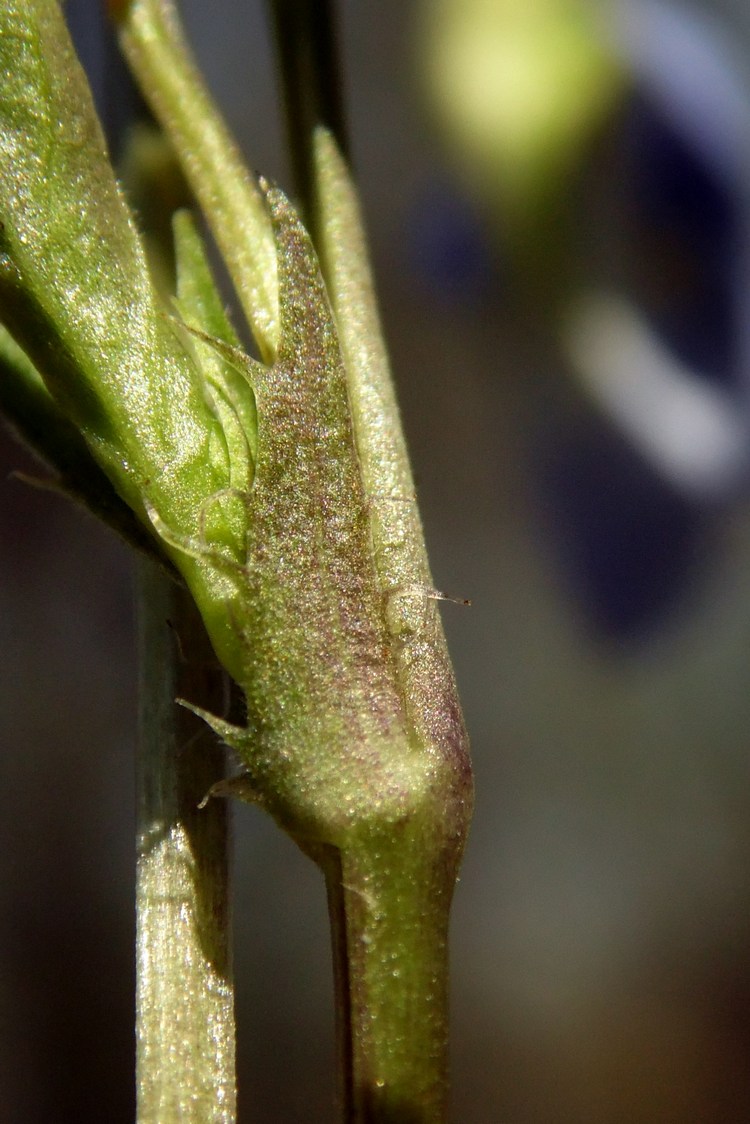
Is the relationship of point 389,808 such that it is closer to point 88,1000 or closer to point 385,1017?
point 385,1017

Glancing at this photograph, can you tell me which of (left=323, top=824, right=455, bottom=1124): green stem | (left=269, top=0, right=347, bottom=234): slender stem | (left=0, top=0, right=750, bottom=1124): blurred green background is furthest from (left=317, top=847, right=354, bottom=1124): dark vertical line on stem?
(left=0, top=0, right=750, bottom=1124): blurred green background

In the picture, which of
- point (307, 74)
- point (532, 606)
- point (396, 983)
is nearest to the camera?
point (396, 983)

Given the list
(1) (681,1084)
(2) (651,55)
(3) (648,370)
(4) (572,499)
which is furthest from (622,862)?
(2) (651,55)

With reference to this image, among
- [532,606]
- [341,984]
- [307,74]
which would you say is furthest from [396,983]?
[532,606]

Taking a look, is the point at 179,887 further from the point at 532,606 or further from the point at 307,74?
the point at 532,606

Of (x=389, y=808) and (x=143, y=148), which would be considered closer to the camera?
(x=389, y=808)

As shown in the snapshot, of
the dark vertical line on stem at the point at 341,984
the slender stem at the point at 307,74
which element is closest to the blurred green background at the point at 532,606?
the slender stem at the point at 307,74

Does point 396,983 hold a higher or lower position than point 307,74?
lower
